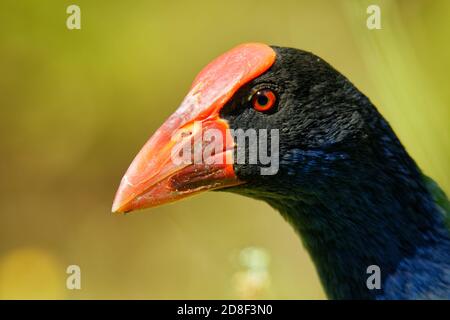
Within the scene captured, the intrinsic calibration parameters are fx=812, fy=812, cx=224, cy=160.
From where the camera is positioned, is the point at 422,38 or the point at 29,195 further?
the point at 29,195

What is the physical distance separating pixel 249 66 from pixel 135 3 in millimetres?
2892

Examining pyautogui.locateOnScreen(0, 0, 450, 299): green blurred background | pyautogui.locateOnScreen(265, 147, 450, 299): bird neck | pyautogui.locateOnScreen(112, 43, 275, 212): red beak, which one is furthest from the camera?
pyautogui.locateOnScreen(0, 0, 450, 299): green blurred background

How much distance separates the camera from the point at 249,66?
237 centimetres

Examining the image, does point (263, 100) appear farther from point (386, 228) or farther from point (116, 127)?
point (116, 127)

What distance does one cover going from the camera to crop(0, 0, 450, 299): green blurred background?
4.53 meters

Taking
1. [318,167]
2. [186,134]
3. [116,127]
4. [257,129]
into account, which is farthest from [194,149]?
[116,127]

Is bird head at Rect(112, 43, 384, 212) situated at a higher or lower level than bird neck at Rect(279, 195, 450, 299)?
higher

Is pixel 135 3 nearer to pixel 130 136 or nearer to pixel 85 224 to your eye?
pixel 130 136

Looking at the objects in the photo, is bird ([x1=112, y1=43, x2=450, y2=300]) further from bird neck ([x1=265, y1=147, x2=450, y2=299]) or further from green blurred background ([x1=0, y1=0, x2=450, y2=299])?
green blurred background ([x1=0, y1=0, x2=450, y2=299])

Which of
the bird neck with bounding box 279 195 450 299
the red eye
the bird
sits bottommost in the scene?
the bird neck with bounding box 279 195 450 299

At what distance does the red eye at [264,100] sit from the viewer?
92.7 inches

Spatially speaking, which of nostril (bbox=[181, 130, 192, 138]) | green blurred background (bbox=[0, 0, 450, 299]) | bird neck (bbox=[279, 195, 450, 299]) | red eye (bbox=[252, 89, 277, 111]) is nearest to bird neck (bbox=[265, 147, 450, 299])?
bird neck (bbox=[279, 195, 450, 299])

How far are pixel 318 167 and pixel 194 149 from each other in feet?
1.23
